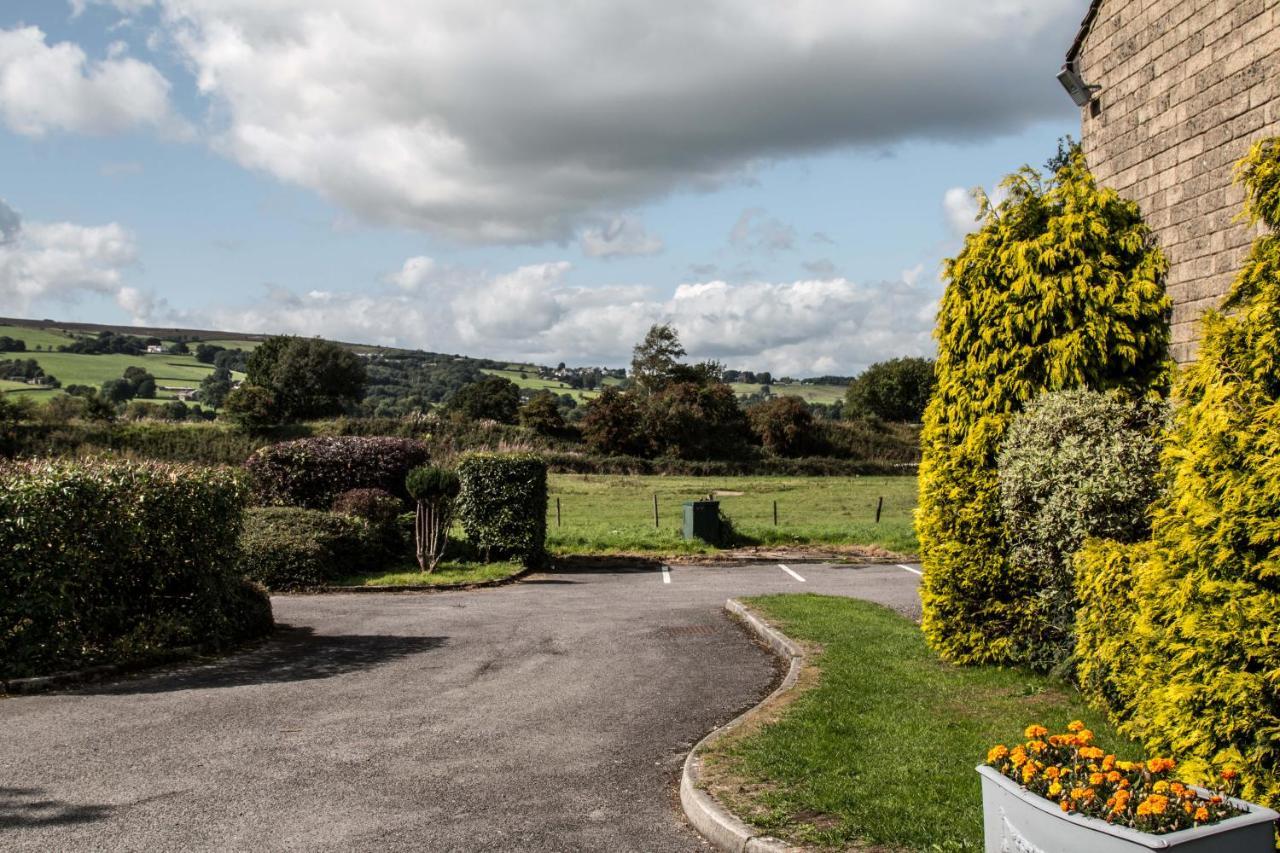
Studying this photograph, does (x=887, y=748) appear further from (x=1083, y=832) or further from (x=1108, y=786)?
(x=1083, y=832)

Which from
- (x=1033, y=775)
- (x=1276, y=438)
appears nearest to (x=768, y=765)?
(x=1033, y=775)

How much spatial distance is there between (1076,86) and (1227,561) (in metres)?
9.69

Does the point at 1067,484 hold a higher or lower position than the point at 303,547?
higher

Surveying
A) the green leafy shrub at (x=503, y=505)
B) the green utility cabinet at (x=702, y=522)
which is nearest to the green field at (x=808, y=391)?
the green utility cabinet at (x=702, y=522)

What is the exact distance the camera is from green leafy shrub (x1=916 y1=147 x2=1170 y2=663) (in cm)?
926

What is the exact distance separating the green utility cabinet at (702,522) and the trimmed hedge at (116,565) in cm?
1405

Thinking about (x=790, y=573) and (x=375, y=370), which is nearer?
(x=790, y=573)

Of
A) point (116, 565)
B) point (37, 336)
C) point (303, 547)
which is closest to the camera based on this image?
point (116, 565)

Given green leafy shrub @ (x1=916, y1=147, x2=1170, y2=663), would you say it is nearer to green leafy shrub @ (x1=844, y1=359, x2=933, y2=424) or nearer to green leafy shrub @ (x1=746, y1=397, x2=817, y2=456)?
green leafy shrub @ (x1=746, y1=397, x2=817, y2=456)

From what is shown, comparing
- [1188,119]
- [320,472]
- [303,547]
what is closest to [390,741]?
[1188,119]

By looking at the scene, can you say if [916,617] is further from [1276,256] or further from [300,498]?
[300,498]

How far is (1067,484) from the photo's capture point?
26.9ft

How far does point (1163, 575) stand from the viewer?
214 inches

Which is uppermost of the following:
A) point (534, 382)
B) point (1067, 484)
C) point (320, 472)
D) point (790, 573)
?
point (534, 382)
